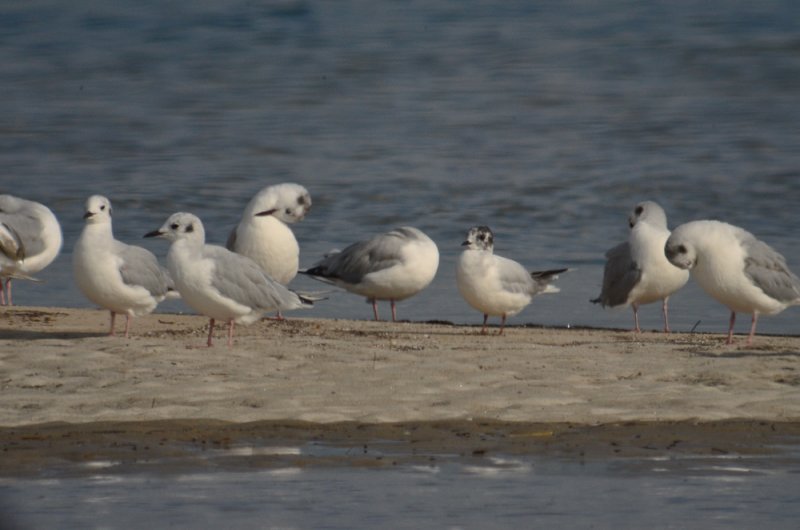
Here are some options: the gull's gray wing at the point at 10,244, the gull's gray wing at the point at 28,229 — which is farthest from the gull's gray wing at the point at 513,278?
the gull's gray wing at the point at 28,229

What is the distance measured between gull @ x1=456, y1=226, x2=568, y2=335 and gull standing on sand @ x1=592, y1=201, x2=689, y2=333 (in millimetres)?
913

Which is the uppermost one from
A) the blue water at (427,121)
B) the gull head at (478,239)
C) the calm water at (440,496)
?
the blue water at (427,121)

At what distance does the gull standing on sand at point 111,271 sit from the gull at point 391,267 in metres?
2.14

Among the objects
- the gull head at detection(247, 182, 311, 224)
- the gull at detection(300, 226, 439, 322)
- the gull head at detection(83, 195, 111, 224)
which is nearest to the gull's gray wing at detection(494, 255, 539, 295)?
Answer: the gull at detection(300, 226, 439, 322)

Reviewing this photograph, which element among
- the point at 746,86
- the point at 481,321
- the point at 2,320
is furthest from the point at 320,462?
the point at 746,86

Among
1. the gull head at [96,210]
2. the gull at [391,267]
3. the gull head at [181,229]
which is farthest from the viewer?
the gull at [391,267]

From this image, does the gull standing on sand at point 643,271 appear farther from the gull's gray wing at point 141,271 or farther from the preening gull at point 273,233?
the gull's gray wing at point 141,271

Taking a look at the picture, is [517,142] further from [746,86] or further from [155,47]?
[155,47]

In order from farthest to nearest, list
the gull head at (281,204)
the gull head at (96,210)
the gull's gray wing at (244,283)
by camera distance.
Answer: the gull head at (281,204)
the gull head at (96,210)
the gull's gray wing at (244,283)

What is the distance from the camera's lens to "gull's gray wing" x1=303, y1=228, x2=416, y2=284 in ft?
38.4

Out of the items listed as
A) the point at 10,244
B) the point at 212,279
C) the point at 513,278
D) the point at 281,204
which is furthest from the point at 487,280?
the point at 10,244

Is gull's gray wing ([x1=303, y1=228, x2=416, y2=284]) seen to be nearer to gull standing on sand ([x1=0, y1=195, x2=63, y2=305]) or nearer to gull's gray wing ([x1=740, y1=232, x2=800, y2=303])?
gull standing on sand ([x1=0, y1=195, x2=63, y2=305])

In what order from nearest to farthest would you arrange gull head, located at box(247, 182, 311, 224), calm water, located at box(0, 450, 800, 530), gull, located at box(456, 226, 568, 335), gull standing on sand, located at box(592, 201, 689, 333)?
calm water, located at box(0, 450, 800, 530) → gull, located at box(456, 226, 568, 335) → gull standing on sand, located at box(592, 201, 689, 333) → gull head, located at box(247, 182, 311, 224)

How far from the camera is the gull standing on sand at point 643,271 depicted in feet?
36.7
